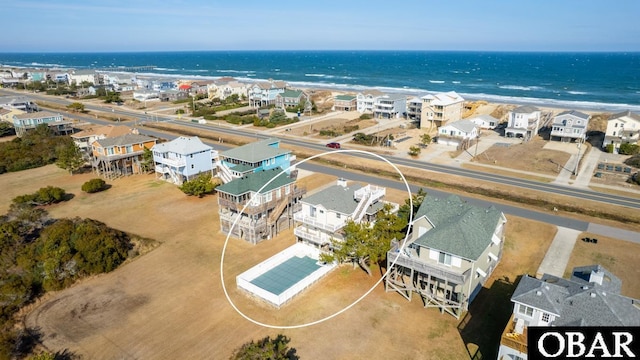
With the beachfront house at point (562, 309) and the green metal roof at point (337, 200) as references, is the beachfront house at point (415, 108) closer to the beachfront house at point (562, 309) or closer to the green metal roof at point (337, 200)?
the green metal roof at point (337, 200)

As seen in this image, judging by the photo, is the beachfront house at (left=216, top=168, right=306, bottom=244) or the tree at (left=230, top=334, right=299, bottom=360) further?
the beachfront house at (left=216, top=168, right=306, bottom=244)

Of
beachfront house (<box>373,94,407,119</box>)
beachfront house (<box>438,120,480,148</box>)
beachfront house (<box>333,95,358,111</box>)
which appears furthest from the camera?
beachfront house (<box>333,95,358,111</box>)

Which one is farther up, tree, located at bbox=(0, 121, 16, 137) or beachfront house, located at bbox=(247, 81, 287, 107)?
beachfront house, located at bbox=(247, 81, 287, 107)

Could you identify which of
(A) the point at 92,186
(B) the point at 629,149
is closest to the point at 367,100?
(B) the point at 629,149

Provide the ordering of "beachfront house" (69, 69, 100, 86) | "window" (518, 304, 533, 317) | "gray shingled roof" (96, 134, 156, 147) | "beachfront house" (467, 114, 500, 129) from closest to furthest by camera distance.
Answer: "window" (518, 304, 533, 317) < "gray shingled roof" (96, 134, 156, 147) < "beachfront house" (467, 114, 500, 129) < "beachfront house" (69, 69, 100, 86)

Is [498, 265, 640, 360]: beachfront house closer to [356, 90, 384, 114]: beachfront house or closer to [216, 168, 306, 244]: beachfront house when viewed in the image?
[216, 168, 306, 244]: beachfront house

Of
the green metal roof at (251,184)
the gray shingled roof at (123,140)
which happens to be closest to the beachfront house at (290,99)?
the gray shingled roof at (123,140)

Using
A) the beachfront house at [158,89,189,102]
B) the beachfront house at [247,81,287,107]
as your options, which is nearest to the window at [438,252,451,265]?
the beachfront house at [247,81,287,107]
